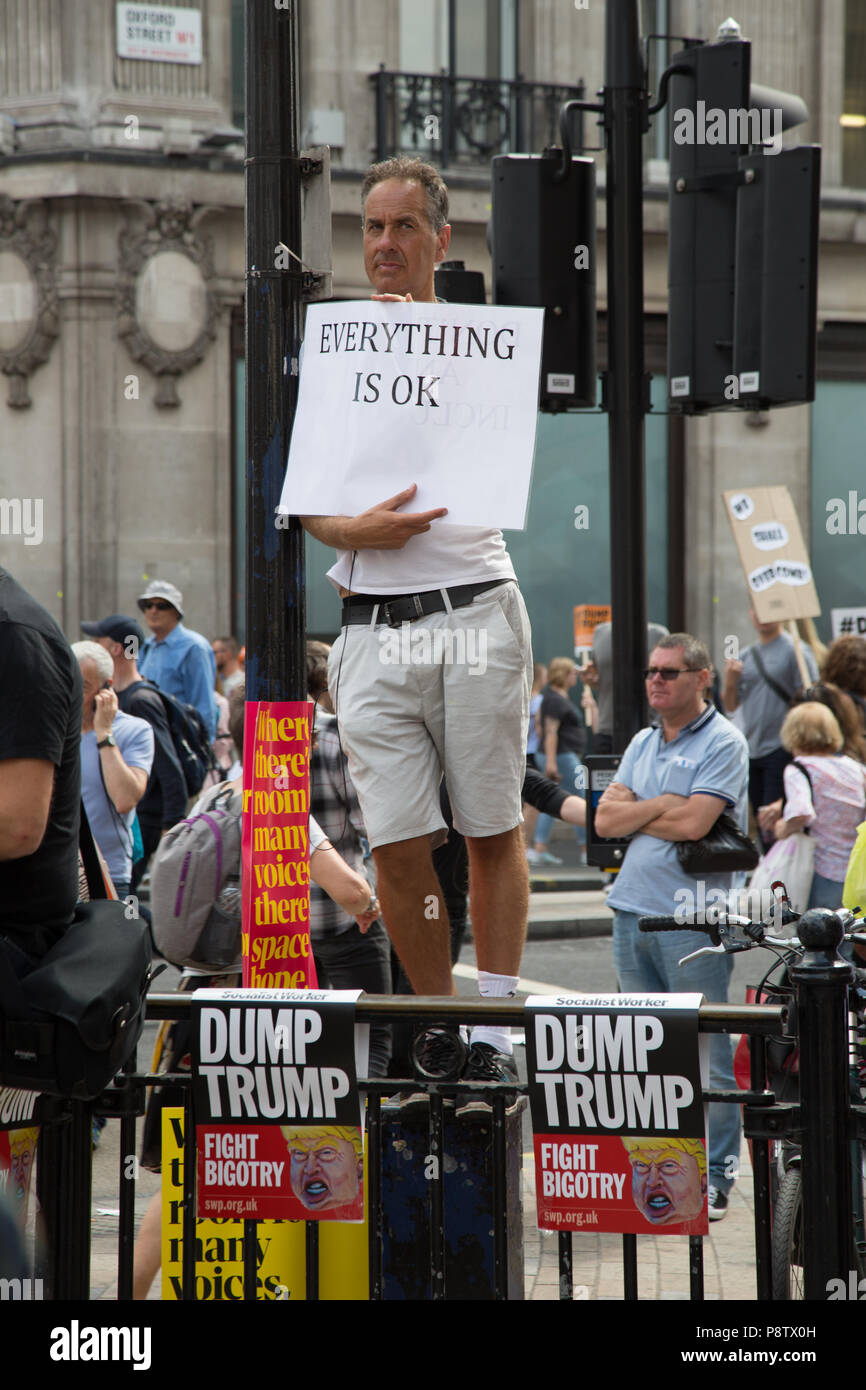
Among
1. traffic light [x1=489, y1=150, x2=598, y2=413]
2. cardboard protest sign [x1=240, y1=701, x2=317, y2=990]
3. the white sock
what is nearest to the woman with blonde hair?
traffic light [x1=489, y1=150, x2=598, y2=413]

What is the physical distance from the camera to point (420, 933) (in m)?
4.23

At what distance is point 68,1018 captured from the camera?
10.3 feet

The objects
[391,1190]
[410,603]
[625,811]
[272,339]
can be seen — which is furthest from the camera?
[625,811]

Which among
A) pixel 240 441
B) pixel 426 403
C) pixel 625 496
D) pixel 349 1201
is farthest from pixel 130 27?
pixel 349 1201

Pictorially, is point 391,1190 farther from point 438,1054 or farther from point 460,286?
point 460,286

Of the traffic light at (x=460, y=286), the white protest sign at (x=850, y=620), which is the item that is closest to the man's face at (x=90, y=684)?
the traffic light at (x=460, y=286)

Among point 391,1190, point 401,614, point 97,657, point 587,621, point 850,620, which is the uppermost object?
point 587,621

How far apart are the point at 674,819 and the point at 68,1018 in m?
3.68

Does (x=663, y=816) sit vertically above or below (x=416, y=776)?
above

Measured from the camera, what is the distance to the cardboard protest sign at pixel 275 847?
13.1ft

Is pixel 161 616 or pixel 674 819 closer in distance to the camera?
pixel 674 819

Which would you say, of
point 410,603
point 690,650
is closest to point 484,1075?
point 410,603

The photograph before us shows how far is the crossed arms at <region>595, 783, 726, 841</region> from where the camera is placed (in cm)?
646

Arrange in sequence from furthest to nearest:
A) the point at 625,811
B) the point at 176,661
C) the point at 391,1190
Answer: the point at 176,661
the point at 625,811
the point at 391,1190
